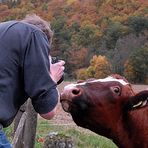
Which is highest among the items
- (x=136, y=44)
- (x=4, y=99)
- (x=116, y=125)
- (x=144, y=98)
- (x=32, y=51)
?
(x=32, y=51)

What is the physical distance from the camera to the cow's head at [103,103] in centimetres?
373

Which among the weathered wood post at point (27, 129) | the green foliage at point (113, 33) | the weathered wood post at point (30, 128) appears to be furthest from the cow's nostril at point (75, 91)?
the green foliage at point (113, 33)

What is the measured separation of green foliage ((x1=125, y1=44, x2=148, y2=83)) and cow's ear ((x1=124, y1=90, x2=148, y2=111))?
30.3 metres

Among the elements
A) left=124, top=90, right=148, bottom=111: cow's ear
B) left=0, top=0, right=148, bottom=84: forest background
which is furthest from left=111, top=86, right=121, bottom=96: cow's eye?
left=0, top=0, right=148, bottom=84: forest background

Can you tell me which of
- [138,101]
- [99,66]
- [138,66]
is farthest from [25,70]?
[138,66]

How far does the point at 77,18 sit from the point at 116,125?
45278 millimetres

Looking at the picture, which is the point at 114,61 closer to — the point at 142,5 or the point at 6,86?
the point at 142,5

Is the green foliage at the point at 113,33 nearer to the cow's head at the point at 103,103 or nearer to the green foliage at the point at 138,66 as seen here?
the green foliage at the point at 138,66

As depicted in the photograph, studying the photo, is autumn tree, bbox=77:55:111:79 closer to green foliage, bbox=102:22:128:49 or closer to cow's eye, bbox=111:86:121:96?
green foliage, bbox=102:22:128:49

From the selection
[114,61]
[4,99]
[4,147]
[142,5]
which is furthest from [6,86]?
[142,5]

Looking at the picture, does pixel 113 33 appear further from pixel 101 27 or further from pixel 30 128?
pixel 30 128

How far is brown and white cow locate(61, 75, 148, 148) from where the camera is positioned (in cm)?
372

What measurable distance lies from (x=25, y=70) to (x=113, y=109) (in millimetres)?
938

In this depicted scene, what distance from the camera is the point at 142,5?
53.1 m
